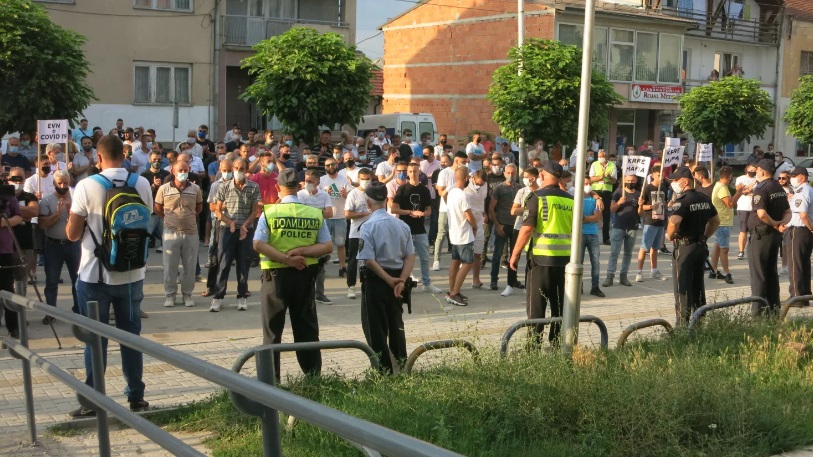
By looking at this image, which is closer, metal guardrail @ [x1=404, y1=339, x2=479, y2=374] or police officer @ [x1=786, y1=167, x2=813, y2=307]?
metal guardrail @ [x1=404, y1=339, x2=479, y2=374]

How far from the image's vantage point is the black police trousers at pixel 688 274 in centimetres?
1136

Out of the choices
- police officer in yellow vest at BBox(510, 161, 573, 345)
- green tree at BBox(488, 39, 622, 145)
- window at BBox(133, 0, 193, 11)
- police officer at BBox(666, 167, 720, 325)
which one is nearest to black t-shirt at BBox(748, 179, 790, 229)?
police officer at BBox(666, 167, 720, 325)

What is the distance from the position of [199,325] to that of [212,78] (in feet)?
72.7

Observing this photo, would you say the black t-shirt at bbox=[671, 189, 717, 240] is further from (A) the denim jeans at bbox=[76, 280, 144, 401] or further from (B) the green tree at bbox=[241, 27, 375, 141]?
(B) the green tree at bbox=[241, 27, 375, 141]

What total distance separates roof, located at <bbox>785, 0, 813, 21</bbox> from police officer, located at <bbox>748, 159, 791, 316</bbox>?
4236 centimetres

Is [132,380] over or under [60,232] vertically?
under

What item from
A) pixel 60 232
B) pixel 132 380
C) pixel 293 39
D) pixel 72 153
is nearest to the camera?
pixel 132 380

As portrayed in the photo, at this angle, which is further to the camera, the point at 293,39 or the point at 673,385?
the point at 293,39

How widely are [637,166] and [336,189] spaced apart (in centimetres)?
527

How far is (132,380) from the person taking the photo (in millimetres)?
7746

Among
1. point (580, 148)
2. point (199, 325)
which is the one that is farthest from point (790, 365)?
point (199, 325)

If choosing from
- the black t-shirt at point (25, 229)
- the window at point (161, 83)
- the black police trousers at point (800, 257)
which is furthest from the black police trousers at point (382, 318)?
the window at point (161, 83)

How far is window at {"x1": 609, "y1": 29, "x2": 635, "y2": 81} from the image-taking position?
41.7 m

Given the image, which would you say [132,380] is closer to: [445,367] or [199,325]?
[445,367]
